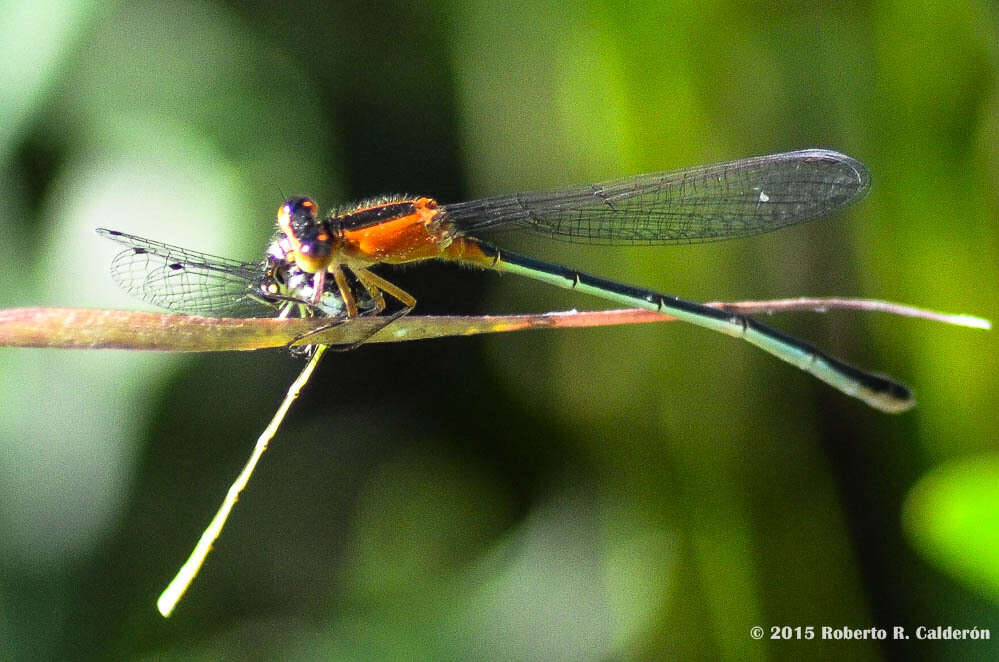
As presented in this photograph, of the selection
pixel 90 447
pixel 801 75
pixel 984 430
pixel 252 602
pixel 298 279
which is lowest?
pixel 252 602

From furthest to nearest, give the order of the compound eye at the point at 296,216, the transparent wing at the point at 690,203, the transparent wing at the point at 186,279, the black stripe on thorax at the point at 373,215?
the transparent wing at the point at 690,203 < the black stripe on thorax at the point at 373,215 < the compound eye at the point at 296,216 < the transparent wing at the point at 186,279

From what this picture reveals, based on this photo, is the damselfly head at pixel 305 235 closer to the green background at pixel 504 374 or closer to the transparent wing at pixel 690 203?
the green background at pixel 504 374

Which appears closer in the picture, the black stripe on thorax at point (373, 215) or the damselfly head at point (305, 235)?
the damselfly head at point (305, 235)

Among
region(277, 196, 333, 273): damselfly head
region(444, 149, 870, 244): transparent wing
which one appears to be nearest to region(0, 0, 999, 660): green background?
region(444, 149, 870, 244): transparent wing

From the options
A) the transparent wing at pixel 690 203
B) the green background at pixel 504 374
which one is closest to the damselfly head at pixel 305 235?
the green background at pixel 504 374

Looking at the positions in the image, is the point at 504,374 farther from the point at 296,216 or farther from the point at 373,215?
the point at 296,216

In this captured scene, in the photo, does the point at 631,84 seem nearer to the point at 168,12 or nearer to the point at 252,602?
the point at 168,12

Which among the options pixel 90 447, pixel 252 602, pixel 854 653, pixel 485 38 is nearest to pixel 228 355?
pixel 90 447
